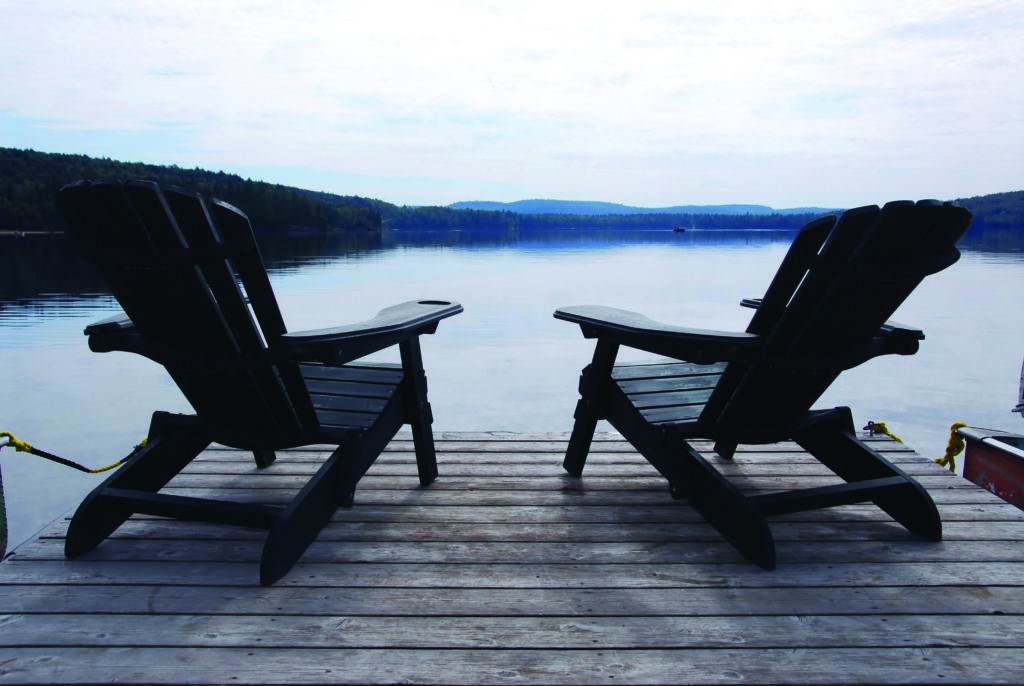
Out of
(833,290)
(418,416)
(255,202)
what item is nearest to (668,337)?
(833,290)

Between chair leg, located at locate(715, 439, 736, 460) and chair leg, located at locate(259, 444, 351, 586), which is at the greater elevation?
chair leg, located at locate(259, 444, 351, 586)

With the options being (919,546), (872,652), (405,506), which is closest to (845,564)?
(919,546)

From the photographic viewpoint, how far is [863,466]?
2301 millimetres

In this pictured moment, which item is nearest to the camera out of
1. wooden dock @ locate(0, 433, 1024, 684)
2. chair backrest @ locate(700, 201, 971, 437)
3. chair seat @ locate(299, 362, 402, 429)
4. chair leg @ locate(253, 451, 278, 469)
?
wooden dock @ locate(0, 433, 1024, 684)

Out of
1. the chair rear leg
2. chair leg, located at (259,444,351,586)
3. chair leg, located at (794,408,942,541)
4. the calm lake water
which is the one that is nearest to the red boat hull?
chair leg, located at (794,408,942,541)

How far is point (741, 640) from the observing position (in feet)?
5.21

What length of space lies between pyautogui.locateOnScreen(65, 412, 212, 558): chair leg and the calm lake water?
8.92ft

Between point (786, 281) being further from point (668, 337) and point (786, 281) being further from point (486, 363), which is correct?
Answer: point (486, 363)

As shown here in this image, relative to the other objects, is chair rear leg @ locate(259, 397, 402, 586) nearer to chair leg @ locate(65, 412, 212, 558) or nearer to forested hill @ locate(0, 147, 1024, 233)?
chair leg @ locate(65, 412, 212, 558)

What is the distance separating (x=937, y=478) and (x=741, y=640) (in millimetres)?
1592

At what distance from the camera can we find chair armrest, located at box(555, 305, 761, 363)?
2.01m

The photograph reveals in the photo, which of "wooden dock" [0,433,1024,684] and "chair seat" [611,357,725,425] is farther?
"chair seat" [611,357,725,425]

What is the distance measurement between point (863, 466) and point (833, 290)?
2.48 ft

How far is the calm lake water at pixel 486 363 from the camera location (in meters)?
6.77
